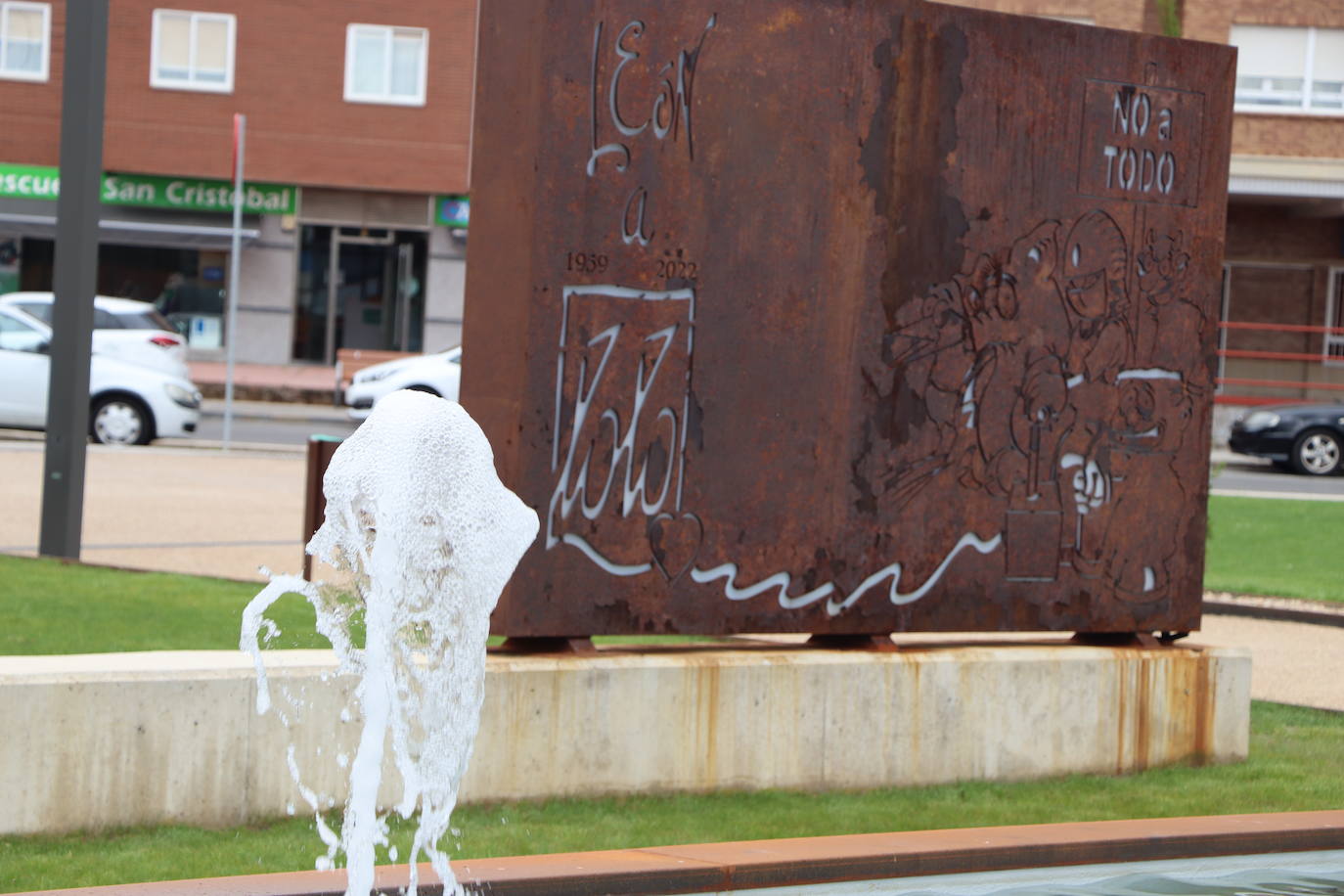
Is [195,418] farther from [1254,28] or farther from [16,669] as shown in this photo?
[1254,28]

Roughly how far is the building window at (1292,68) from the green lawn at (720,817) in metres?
28.2

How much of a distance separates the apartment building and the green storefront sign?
26 millimetres

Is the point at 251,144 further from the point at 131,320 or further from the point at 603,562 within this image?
the point at 603,562

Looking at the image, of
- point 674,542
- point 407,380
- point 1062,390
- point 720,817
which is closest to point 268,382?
point 407,380

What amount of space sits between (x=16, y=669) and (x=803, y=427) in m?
2.75

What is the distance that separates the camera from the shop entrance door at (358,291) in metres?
37.1

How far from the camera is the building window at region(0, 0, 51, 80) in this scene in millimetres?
36031

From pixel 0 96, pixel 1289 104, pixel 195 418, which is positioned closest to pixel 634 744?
pixel 195 418

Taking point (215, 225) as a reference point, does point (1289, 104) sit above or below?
above

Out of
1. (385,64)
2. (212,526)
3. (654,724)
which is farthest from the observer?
(385,64)

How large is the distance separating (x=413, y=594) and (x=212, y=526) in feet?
28.7

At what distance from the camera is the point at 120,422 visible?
70.5 feet

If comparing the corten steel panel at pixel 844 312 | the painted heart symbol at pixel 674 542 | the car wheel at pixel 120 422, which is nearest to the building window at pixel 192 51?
the car wheel at pixel 120 422

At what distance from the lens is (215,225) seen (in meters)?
36.2
